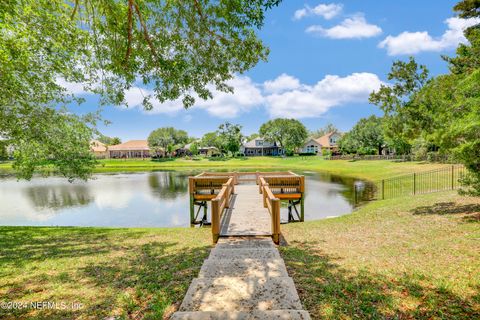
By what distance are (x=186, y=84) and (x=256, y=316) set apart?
22.3 feet

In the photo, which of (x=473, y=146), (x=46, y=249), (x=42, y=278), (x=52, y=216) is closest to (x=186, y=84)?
(x=42, y=278)

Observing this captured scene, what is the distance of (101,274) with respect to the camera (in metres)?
5.46

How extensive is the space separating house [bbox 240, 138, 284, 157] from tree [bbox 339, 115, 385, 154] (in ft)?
88.9

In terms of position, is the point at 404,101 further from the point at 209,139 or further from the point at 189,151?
the point at 189,151

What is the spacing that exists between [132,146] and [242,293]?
99178 mm

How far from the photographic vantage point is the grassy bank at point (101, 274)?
393 cm

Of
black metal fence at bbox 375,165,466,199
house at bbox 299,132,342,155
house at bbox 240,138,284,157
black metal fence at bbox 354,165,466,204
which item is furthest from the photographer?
house at bbox 240,138,284,157

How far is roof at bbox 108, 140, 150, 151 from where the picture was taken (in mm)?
93438

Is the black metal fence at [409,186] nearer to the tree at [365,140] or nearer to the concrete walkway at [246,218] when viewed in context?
the concrete walkway at [246,218]

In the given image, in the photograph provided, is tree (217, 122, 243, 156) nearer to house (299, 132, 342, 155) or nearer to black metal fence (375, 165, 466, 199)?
house (299, 132, 342, 155)

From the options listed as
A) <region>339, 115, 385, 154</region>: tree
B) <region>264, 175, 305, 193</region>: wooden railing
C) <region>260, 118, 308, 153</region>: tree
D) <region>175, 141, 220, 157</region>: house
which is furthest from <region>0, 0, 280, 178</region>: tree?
<region>175, 141, 220, 157</region>: house

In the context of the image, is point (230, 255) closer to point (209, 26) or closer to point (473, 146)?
point (209, 26)

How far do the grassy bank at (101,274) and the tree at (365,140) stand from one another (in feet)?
195

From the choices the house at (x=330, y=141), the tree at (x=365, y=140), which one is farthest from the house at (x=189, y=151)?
the tree at (x=365, y=140)
